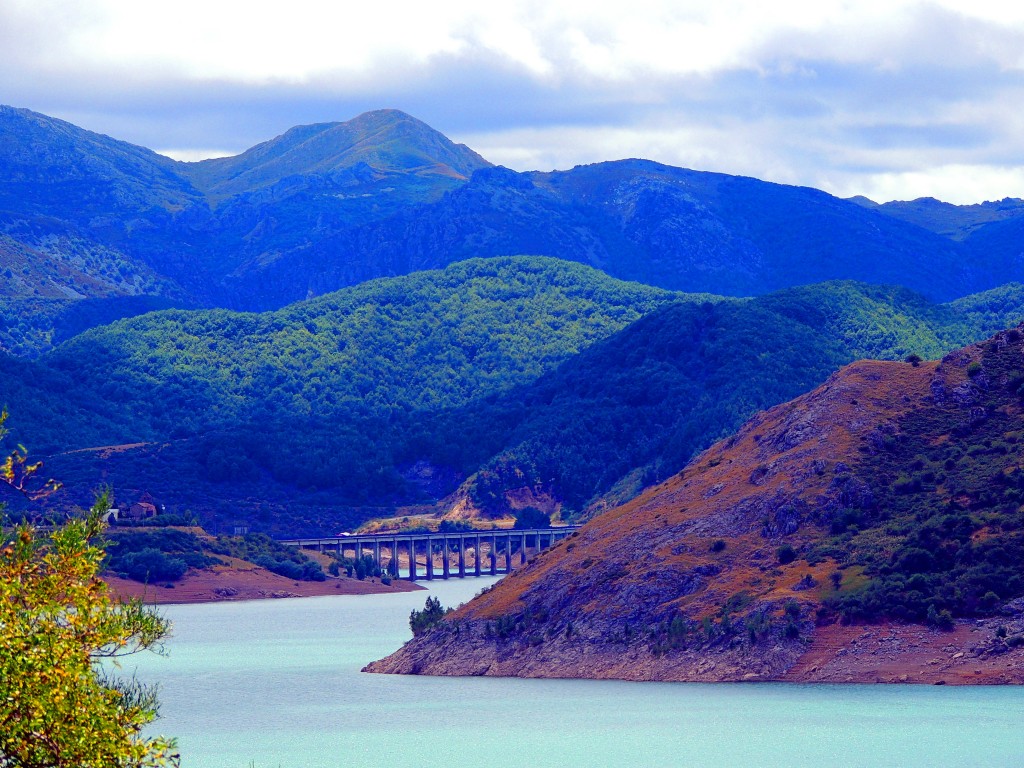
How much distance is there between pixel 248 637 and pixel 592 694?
62.5 m

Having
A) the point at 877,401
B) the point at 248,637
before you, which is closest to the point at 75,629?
the point at 877,401

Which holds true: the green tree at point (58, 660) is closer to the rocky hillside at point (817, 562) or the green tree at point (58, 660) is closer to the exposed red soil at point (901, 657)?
the rocky hillside at point (817, 562)

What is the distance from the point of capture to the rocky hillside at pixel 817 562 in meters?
99.8

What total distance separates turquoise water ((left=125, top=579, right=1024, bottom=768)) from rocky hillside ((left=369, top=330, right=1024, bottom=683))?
2969 mm

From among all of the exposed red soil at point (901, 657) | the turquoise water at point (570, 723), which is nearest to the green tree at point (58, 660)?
the turquoise water at point (570, 723)

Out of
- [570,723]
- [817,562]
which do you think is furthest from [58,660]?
[817,562]

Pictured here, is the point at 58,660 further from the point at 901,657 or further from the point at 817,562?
the point at 817,562

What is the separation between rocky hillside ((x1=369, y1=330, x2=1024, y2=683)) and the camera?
327ft

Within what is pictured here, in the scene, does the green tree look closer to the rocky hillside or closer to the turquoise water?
the turquoise water

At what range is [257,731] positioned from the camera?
93812 mm

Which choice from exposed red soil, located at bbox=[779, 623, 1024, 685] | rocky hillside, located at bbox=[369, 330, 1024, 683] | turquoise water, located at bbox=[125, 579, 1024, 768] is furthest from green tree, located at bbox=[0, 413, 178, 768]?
exposed red soil, located at bbox=[779, 623, 1024, 685]

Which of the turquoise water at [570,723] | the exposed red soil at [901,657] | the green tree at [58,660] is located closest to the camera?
the green tree at [58,660]

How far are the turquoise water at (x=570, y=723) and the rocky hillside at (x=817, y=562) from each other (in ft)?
9.74

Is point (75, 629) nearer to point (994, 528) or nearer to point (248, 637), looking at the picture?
point (994, 528)
